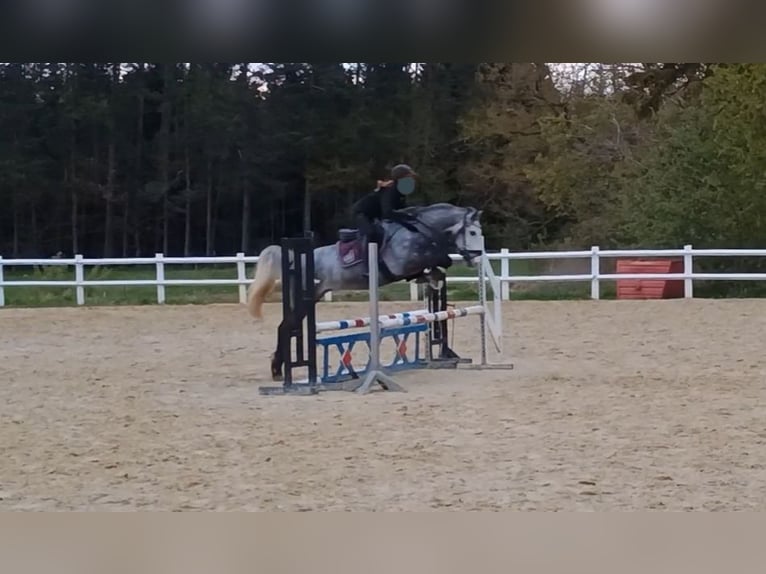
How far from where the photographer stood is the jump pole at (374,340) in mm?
6469

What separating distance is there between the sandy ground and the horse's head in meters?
0.90

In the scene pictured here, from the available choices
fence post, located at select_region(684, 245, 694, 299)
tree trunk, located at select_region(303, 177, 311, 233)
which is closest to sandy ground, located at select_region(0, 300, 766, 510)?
fence post, located at select_region(684, 245, 694, 299)

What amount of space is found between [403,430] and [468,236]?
2680mm

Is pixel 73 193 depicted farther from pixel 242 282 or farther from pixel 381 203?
pixel 381 203

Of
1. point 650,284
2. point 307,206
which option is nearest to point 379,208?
point 650,284

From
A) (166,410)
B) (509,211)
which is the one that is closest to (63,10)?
(166,410)

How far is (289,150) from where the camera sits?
2300cm

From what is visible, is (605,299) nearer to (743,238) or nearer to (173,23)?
(743,238)

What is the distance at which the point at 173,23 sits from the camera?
9.05ft

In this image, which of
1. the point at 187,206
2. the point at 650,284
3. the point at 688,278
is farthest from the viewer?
the point at 187,206

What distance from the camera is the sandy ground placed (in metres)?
3.87

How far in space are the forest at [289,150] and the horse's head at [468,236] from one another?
11286 mm

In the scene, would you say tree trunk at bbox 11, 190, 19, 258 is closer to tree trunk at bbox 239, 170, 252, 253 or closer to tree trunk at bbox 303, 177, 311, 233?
tree trunk at bbox 239, 170, 252, 253

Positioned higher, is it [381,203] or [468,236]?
[381,203]
